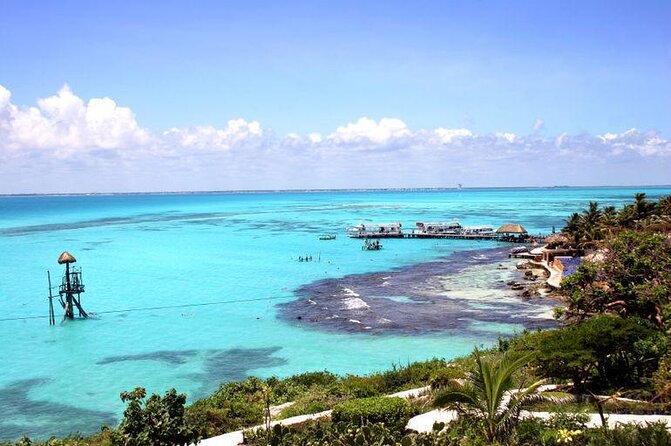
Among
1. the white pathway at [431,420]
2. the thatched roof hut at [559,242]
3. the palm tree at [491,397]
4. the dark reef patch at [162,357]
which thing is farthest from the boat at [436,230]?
the palm tree at [491,397]

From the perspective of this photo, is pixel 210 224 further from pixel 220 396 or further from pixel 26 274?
pixel 220 396

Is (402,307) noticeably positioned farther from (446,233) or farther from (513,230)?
(446,233)

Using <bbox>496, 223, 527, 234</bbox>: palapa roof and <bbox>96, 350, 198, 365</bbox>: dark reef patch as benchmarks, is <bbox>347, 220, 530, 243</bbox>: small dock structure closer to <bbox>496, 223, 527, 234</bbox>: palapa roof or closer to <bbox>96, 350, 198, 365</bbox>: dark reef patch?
<bbox>496, 223, 527, 234</bbox>: palapa roof

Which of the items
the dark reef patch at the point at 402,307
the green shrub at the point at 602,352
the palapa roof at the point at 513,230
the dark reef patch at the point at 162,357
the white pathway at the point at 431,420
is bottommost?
the dark reef patch at the point at 162,357

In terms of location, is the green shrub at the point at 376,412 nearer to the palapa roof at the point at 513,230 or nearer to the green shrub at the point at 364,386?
the green shrub at the point at 364,386

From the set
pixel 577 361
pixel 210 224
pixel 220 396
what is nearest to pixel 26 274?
pixel 220 396

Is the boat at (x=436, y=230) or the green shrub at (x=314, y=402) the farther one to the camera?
the boat at (x=436, y=230)
